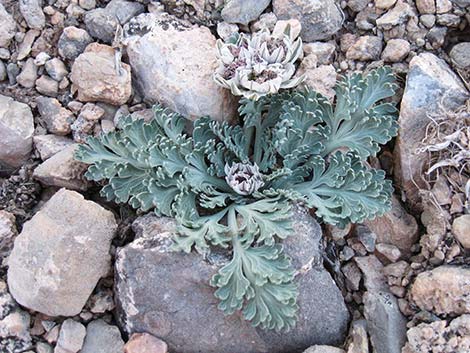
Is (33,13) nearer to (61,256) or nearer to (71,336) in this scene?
(61,256)

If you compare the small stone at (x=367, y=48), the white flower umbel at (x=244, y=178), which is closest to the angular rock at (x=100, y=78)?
the white flower umbel at (x=244, y=178)

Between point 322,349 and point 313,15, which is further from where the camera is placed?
point 313,15

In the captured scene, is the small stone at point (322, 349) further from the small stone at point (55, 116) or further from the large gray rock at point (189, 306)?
the small stone at point (55, 116)

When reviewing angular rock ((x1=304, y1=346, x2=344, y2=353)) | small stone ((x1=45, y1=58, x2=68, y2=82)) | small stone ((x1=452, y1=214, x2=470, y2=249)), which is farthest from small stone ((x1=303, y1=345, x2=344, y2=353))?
small stone ((x1=45, y1=58, x2=68, y2=82))

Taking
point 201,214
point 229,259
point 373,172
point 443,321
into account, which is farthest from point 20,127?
point 443,321

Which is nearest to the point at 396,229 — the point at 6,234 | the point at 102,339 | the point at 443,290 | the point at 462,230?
the point at 462,230

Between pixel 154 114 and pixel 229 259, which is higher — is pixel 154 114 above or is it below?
above

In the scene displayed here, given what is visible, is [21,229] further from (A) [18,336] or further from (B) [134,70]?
(B) [134,70]
